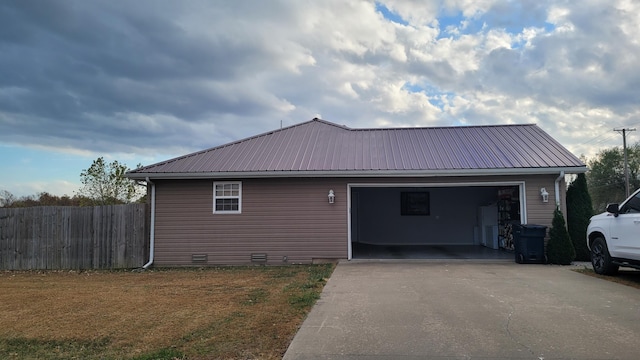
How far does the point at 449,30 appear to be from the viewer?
42.0ft

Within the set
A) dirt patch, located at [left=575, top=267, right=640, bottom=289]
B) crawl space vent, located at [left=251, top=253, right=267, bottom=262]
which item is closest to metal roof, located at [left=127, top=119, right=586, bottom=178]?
crawl space vent, located at [left=251, top=253, right=267, bottom=262]

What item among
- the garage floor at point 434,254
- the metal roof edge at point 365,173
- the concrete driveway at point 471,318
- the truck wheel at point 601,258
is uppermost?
the metal roof edge at point 365,173

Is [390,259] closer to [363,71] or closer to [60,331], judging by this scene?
[363,71]

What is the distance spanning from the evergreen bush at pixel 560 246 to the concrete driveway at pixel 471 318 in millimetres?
1879

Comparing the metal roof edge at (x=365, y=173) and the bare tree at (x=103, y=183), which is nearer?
the metal roof edge at (x=365, y=173)

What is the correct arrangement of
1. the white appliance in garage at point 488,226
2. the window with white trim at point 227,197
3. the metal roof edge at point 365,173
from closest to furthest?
the metal roof edge at point 365,173 < the window with white trim at point 227,197 < the white appliance in garage at point 488,226

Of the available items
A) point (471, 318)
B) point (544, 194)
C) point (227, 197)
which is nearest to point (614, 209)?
point (544, 194)

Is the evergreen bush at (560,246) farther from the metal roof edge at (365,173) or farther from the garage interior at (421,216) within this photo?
the garage interior at (421,216)

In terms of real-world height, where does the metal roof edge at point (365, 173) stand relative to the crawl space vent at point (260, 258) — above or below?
above

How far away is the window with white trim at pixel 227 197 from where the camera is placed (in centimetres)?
1181

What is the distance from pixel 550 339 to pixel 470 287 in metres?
3.03

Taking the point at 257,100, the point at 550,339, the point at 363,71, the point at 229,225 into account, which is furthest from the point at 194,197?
the point at 550,339

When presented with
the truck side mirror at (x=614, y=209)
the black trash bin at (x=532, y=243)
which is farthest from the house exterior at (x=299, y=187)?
the truck side mirror at (x=614, y=209)

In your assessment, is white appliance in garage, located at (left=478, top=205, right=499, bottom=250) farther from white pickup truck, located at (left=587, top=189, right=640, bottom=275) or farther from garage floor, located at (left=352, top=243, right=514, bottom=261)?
white pickup truck, located at (left=587, top=189, right=640, bottom=275)
